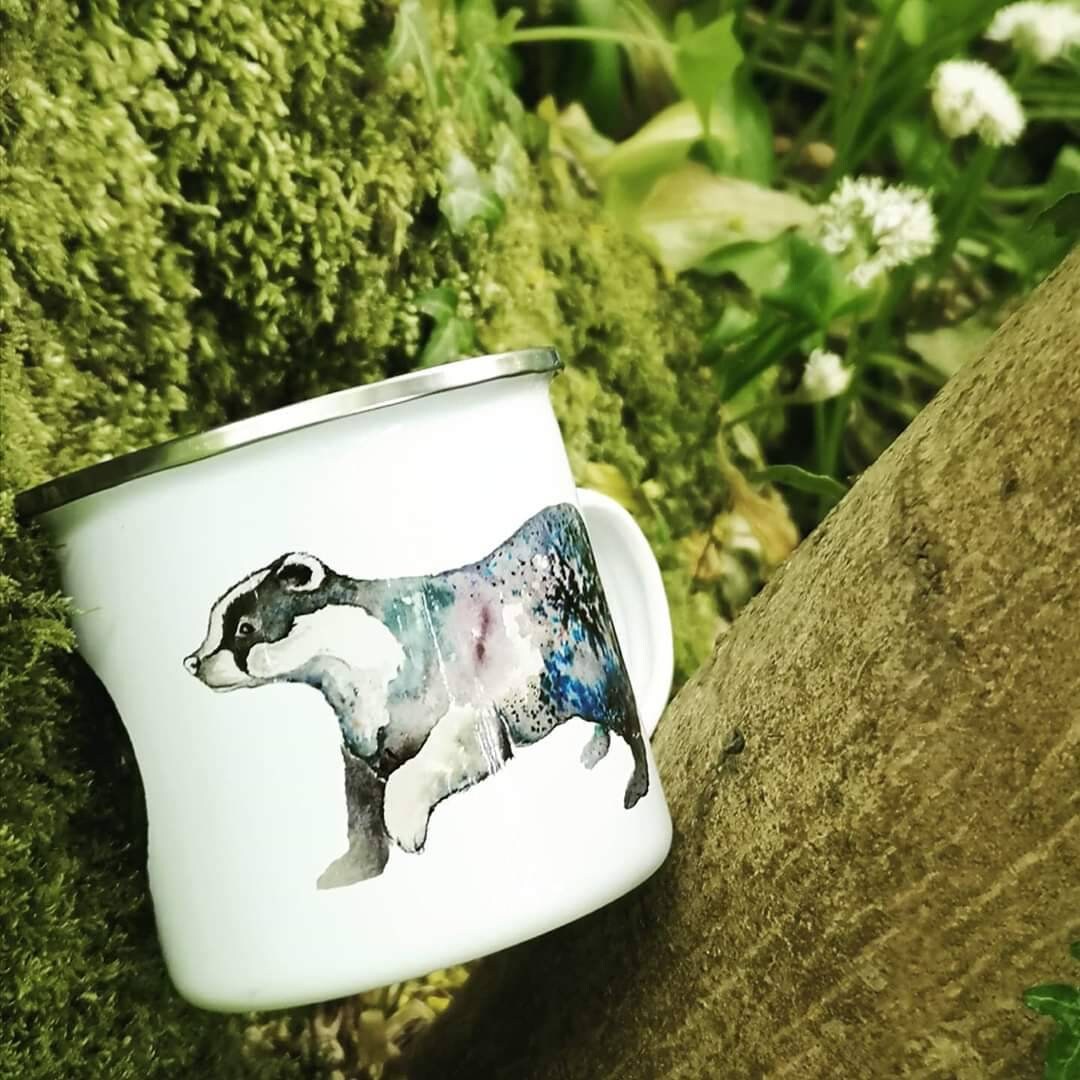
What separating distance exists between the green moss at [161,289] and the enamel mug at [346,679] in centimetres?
8

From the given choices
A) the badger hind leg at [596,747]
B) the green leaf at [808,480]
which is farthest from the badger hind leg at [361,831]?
the green leaf at [808,480]

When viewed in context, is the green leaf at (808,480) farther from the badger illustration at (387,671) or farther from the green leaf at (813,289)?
the badger illustration at (387,671)

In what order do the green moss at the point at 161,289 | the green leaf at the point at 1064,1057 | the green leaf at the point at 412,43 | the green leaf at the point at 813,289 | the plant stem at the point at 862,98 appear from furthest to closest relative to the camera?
the plant stem at the point at 862,98 < the green leaf at the point at 813,289 < the green leaf at the point at 412,43 < the green moss at the point at 161,289 < the green leaf at the point at 1064,1057

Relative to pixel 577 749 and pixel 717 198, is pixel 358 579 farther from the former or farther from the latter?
pixel 717 198

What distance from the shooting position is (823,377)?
1.07 metres

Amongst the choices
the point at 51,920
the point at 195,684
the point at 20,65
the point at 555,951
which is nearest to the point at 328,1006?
the point at 555,951

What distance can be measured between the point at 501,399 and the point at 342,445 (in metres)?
0.09

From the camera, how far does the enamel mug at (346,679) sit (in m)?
0.55

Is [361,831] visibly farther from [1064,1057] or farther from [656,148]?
[656,148]

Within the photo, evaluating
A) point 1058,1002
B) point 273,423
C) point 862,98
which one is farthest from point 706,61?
point 1058,1002

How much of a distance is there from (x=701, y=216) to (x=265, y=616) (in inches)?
27.7

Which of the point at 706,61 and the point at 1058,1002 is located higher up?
the point at 706,61

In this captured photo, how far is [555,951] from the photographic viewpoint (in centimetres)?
78

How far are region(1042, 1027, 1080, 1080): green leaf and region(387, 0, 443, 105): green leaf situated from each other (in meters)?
0.73
